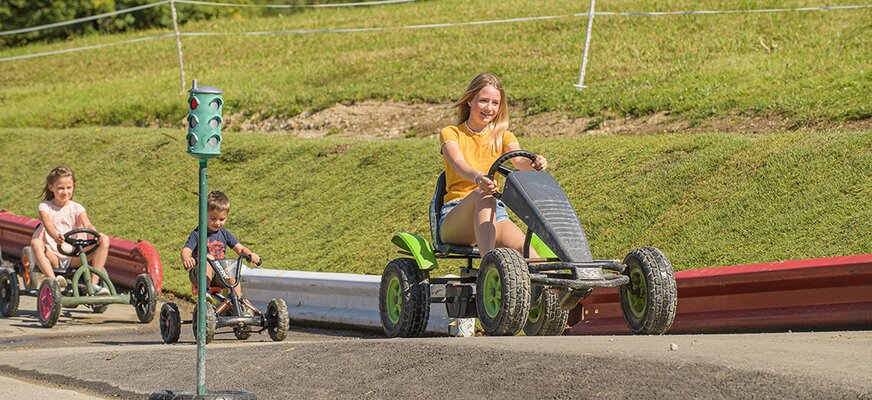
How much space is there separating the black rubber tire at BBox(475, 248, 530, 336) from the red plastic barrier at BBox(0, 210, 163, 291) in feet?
18.0

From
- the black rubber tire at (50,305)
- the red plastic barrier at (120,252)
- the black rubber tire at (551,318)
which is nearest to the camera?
the black rubber tire at (551,318)

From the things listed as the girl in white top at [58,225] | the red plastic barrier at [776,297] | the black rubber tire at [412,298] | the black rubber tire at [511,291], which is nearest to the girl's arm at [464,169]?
the black rubber tire at [511,291]

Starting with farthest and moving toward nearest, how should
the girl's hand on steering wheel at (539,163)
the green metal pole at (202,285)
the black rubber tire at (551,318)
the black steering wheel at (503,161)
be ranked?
the black rubber tire at (551,318)
the girl's hand on steering wheel at (539,163)
the black steering wheel at (503,161)
the green metal pole at (202,285)

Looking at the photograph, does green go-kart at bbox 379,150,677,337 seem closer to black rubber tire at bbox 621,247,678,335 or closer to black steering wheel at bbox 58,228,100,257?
black rubber tire at bbox 621,247,678,335

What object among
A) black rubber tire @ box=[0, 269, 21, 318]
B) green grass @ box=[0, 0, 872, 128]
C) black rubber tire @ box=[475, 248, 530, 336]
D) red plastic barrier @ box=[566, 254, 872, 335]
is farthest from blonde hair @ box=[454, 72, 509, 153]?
green grass @ box=[0, 0, 872, 128]

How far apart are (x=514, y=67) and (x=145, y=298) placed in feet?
34.0

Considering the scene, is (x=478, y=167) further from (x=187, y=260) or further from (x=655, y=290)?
(x=187, y=260)

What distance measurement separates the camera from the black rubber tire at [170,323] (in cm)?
954

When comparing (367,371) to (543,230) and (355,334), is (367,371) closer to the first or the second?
(543,230)

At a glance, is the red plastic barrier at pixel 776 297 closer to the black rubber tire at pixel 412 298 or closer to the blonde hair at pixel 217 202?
the black rubber tire at pixel 412 298

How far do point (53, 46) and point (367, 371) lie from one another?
34.9 meters

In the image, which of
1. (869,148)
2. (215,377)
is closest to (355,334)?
(215,377)

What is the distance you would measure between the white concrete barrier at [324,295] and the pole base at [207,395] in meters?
3.70

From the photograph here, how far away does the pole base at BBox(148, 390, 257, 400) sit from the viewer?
615 centimetres
